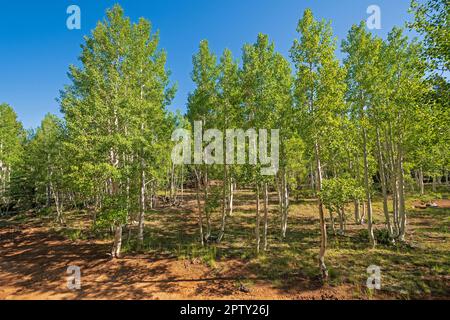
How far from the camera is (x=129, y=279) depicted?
12.3 meters

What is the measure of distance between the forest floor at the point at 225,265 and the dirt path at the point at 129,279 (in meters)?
0.05

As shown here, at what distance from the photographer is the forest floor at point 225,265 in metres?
10.8

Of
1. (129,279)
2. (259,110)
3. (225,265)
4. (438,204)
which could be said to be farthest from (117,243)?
(438,204)

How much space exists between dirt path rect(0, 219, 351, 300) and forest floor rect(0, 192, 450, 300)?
0.05 metres

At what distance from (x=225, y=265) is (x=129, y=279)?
5502mm

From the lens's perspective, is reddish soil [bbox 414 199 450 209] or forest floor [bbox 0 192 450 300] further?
reddish soil [bbox 414 199 450 209]

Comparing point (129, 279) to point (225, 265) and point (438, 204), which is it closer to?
point (225, 265)

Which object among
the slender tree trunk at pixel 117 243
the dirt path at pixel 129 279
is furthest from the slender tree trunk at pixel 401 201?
the slender tree trunk at pixel 117 243

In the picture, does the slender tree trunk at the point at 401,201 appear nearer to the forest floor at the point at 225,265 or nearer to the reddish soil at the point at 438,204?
the forest floor at the point at 225,265

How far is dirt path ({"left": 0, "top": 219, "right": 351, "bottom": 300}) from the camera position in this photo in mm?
10742

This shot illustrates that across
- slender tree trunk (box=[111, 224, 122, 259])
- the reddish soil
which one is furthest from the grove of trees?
the reddish soil

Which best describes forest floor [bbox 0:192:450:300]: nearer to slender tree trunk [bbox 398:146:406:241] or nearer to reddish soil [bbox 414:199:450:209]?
slender tree trunk [bbox 398:146:406:241]
